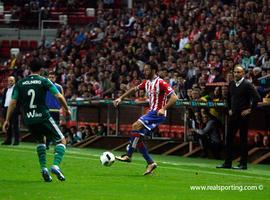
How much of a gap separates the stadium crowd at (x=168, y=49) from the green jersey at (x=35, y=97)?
25.9 feet

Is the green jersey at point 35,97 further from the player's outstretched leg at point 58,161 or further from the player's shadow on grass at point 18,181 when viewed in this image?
the player's shadow on grass at point 18,181

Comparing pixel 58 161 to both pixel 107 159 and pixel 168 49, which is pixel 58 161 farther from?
pixel 168 49

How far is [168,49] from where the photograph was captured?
31.2 meters

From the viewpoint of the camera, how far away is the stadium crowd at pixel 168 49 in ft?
85.8

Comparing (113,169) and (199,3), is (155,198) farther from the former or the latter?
(199,3)

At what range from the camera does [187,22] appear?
106 feet

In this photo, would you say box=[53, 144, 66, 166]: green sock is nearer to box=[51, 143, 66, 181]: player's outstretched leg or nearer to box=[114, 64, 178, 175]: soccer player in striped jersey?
box=[51, 143, 66, 181]: player's outstretched leg

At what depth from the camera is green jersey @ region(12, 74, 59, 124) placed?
1513 centimetres

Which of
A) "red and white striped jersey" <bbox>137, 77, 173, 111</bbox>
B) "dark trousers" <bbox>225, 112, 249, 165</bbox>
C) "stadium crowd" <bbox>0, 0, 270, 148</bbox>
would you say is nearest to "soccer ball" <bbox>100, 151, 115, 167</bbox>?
"red and white striped jersey" <bbox>137, 77, 173, 111</bbox>

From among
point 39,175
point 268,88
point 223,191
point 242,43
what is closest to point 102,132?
point 242,43

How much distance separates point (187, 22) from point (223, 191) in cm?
1922

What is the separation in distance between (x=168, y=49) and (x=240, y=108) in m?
12.1

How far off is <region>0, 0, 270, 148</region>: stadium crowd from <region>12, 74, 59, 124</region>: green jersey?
25.9 ft

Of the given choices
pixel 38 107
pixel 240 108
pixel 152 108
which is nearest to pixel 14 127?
pixel 240 108
